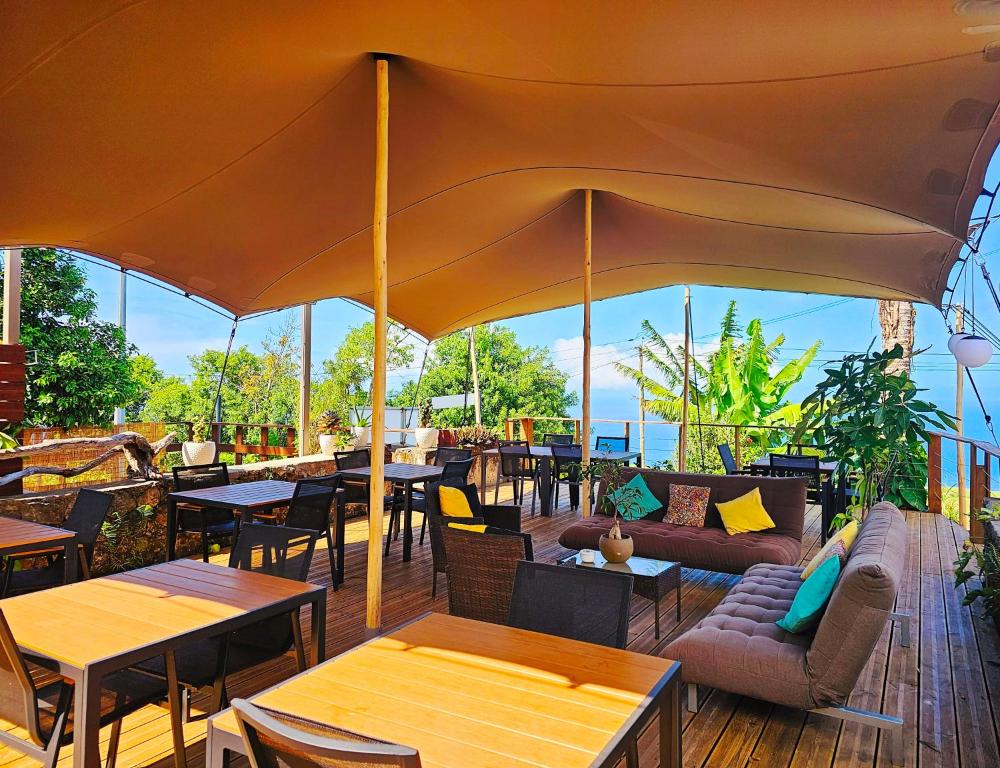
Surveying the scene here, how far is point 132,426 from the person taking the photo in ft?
36.9

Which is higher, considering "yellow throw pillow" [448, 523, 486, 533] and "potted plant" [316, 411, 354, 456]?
"potted plant" [316, 411, 354, 456]

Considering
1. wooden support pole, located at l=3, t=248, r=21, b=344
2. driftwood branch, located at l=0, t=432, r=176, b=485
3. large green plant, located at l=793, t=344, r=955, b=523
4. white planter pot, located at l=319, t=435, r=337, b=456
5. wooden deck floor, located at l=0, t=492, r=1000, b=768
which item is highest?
wooden support pole, located at l=3, t=248, r=21, b=344

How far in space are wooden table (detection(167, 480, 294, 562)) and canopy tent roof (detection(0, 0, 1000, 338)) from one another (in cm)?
221

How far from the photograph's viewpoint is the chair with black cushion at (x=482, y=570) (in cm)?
344

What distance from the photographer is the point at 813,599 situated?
3.15 metres

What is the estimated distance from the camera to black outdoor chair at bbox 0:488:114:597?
376 cm

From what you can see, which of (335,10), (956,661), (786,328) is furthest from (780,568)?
(786,328)

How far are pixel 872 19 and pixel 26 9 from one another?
11.8ft

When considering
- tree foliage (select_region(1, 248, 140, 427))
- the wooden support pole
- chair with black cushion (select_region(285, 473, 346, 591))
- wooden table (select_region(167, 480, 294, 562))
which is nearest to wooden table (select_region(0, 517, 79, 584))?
wooden table (select_region(167, 480, 294, 562))

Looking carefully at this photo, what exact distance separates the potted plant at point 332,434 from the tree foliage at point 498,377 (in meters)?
14.1

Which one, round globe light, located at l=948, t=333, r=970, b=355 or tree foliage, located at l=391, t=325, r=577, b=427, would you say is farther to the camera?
tree foliage, located at l=391, t=325, r=577, b=427

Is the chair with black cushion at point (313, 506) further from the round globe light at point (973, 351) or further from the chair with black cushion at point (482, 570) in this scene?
the round globe light at point (973, 351)

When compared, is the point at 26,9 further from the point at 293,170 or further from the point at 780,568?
the point at 780,568

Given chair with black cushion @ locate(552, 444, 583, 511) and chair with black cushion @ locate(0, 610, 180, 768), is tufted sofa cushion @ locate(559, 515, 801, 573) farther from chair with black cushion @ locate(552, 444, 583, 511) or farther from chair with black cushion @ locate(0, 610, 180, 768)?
chair with black cushion @ locate(0, 610, 180, 768)
